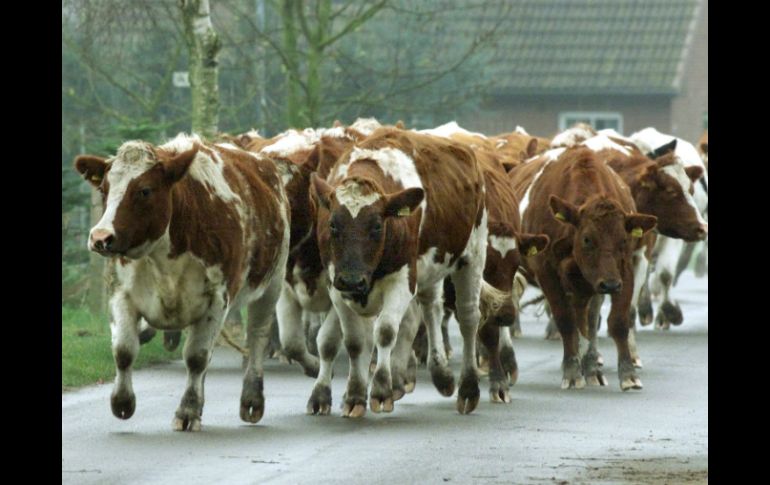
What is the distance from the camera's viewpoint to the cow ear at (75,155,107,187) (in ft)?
42.7

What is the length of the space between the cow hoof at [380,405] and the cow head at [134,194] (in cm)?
A: 208

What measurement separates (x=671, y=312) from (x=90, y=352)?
829 cm

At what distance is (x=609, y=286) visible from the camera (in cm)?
1672

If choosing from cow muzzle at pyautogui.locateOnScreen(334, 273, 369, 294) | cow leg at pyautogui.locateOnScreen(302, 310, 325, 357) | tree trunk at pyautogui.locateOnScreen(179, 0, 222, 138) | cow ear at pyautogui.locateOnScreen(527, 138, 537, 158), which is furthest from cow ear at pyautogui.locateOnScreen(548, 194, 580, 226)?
tree trunk at pyautogui.locateOnScreen(179, 0, 222, 138)

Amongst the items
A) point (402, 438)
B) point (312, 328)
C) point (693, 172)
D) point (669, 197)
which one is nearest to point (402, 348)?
point (402, 438)

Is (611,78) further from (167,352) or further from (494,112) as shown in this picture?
(167,352)

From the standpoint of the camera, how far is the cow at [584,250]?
17.0 metres

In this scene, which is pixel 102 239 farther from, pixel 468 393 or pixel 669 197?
pixel 669 197

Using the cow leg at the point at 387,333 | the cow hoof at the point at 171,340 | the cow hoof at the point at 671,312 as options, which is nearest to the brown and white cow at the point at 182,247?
the cow leg at the point at 387,333

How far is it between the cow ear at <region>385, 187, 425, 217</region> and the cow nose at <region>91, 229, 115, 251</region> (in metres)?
2.15

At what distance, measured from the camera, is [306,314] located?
18500 millimetres

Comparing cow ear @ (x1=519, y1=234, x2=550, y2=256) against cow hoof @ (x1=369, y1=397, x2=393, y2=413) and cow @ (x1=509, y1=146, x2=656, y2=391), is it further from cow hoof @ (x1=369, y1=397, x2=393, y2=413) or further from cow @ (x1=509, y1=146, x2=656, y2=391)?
cow hoof @ (x1=369, y1=397, x2=393, y2=413)
